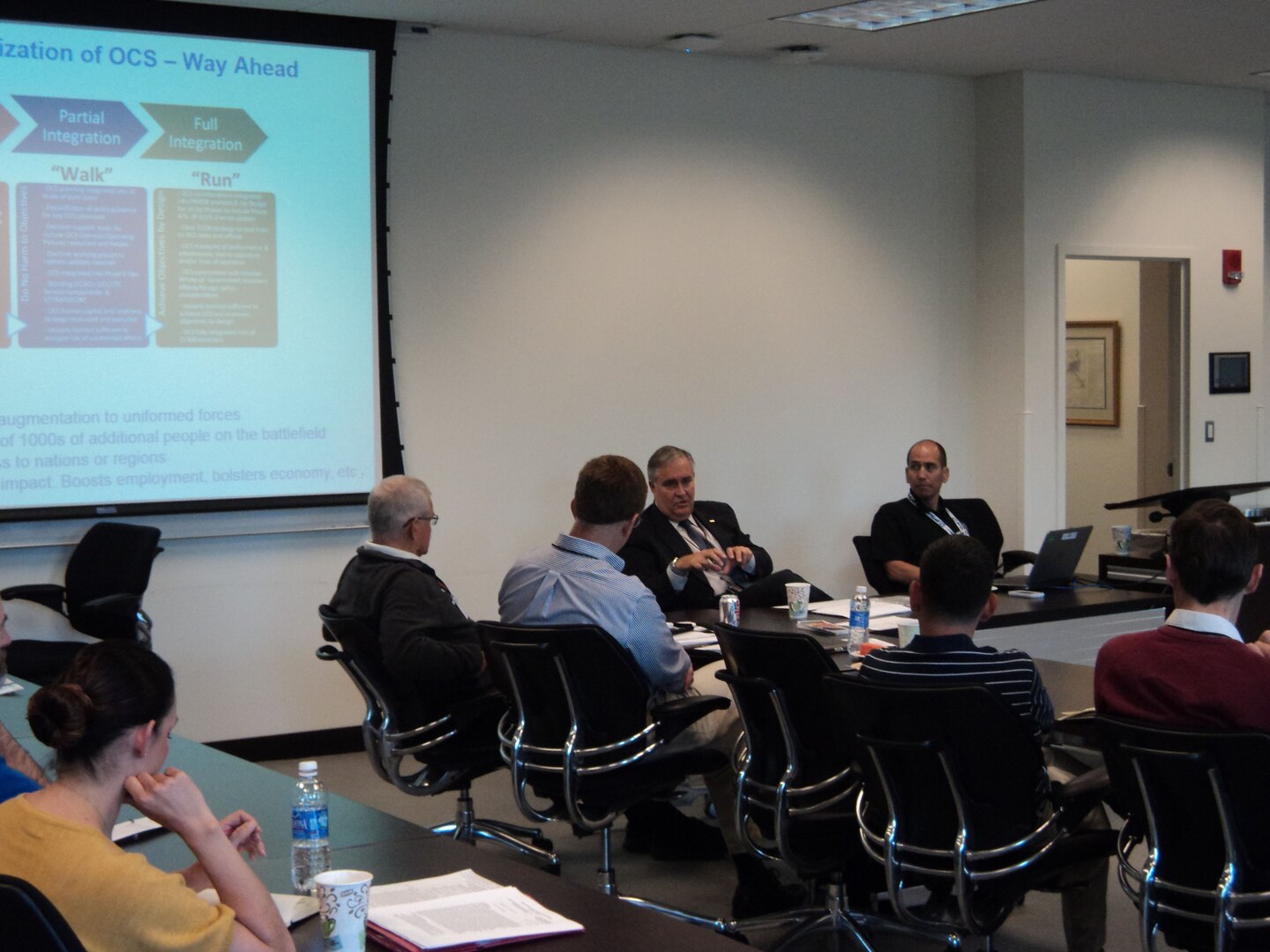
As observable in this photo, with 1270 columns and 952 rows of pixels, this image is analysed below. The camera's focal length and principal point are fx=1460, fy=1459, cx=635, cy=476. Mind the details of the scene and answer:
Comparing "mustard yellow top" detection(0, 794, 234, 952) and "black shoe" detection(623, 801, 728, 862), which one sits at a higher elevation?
"mustard yellow top" detection(0, 794, 234, 952)

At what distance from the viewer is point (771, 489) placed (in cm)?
727

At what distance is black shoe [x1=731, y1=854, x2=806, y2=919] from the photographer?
13.5 feet

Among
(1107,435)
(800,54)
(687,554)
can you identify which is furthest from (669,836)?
(1107,435)

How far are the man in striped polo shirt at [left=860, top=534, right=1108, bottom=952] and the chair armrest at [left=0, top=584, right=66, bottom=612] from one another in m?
3.54

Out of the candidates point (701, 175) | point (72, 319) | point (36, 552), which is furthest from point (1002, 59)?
point (36, 552)

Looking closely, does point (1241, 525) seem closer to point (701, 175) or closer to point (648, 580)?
point (648, 580)

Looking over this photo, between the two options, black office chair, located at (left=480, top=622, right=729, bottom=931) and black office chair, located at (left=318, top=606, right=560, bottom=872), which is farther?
black office chair, located at (left=318, top=606, right=560, bottom=872)

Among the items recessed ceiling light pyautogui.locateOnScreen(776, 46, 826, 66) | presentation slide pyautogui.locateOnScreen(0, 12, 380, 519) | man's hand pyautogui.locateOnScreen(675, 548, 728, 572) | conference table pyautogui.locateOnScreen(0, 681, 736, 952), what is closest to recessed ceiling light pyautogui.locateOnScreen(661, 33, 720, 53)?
recessed ceiling light pyautogui.locateOnScreen(776, 46, 826, 66)

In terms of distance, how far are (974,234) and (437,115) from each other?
10.1 ft

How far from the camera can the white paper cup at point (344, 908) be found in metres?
1.93

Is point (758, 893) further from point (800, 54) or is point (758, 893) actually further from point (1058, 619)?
point (800, 54)

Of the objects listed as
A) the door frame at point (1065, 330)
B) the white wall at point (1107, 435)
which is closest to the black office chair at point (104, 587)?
the door frame at point (1065, 330)

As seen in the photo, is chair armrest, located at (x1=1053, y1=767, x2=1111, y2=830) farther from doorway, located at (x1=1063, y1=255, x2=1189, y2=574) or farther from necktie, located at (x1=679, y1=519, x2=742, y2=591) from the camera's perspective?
doorway, located at (x1=1063, y1=255, x2=1189, y2=574)

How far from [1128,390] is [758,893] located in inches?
244
